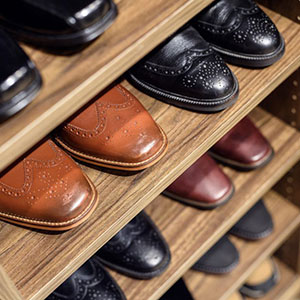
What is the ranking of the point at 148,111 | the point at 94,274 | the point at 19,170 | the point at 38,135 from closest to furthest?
the point at 38,135, the point at 19,170, the point at 148,111, the point at 94,274

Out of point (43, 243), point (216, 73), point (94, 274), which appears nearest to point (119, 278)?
point (94, 274)

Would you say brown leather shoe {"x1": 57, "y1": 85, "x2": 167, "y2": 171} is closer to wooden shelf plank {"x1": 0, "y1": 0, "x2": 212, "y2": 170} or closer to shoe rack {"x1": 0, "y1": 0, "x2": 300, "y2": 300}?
shoe rack {"x1": 0, "y1": 0, "x2": 300, "y2": 300}

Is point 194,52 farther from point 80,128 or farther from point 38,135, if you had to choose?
point 38,135

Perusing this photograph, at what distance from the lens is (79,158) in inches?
30.5

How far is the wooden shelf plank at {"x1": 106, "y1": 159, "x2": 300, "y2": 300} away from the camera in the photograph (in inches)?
38.0

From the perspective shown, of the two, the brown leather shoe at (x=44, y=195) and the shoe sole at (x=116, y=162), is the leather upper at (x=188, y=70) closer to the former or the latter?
the shoe sole at (x=116, y=162)

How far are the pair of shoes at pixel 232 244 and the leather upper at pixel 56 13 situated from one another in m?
0.80

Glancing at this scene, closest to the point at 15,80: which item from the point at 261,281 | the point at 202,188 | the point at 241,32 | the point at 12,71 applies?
the point at 12,71

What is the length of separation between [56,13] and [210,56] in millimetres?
311

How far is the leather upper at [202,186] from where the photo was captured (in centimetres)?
100

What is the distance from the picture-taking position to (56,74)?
56 centimetres

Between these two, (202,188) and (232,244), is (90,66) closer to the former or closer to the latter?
(202,188)

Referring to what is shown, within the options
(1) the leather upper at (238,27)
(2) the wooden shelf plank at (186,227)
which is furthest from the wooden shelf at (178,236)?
(1) the leather upper at (238,27)

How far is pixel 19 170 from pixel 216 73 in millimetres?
320
